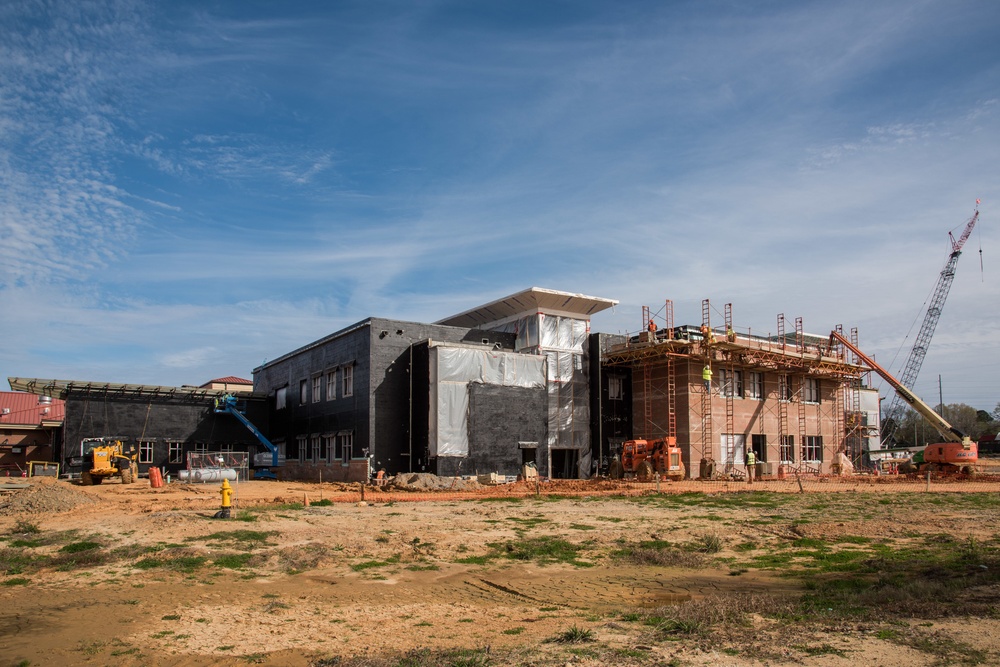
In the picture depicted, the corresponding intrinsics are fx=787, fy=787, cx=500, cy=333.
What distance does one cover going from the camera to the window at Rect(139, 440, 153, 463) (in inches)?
1890

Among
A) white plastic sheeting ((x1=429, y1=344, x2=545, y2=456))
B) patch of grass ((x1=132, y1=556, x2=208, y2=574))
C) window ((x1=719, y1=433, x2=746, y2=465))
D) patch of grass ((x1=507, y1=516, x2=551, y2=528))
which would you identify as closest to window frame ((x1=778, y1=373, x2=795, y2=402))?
window ((x1=719, y1=433, x2=746, y2=465))

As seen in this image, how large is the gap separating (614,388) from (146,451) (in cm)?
2877

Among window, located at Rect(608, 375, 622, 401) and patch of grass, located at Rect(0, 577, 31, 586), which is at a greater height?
window, located at Rect(608, 375, 622, 401)

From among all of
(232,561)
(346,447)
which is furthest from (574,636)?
(346,447)

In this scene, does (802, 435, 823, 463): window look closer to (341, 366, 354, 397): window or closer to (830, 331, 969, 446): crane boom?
(830, 331, 969, 446): crane boom

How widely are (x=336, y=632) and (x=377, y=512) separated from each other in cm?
1225

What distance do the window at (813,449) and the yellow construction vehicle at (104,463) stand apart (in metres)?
39.5

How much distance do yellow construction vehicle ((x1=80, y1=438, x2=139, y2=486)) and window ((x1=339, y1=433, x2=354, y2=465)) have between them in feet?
34.6

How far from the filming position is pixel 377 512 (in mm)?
21953

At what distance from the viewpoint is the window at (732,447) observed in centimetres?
4494

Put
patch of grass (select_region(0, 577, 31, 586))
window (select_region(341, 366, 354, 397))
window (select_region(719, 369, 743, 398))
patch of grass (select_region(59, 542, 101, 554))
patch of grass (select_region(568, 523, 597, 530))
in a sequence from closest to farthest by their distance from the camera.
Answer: patch of grass (select_region(0, 577, 31, 586))
patch of grass (select_region(59, 542, 101, 554))
patch of grass (select_region(568, 523, 597, 530))
window (select_region(341, 366, 354, 397))
window (select_region(719, 369, 743, 398))

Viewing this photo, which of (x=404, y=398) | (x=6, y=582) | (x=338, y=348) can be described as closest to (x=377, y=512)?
(x=6, y=582)

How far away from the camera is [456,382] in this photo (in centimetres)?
3888

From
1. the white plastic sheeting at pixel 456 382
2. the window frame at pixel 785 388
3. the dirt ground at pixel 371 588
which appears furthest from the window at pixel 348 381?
the window frame at pixel 785 388
